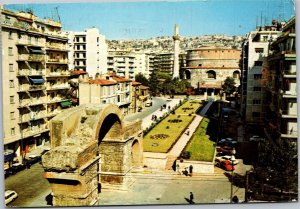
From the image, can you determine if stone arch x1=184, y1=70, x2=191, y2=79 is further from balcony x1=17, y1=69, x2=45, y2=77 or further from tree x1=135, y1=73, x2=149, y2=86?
balcony x1=17, y1=69, x2=45, y2=77

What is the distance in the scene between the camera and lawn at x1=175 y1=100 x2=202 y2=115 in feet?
52.3

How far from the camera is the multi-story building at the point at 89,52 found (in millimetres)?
14000

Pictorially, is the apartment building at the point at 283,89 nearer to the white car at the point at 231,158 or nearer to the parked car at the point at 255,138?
the parked car at the point at 255,138

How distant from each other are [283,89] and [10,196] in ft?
30.6

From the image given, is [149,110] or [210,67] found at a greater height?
[210,67]

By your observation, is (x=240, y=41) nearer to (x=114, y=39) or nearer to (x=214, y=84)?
(x=214, y=84)

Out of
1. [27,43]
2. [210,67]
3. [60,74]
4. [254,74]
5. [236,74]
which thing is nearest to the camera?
[254,74]

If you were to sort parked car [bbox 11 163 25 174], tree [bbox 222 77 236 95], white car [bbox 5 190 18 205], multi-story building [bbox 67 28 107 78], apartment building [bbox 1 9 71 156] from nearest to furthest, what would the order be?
1. white car [bbox 5 190 18 205]
2. parked car [bbox 11 163 25 174]
3. apartment building [bbox 1 9 71 156]
4. multi-story building [bbox 67 28 107 78]
5. tree [bbox 222 77 236 95]

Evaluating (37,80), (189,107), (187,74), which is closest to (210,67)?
(187,74)

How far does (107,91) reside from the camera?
15164 mm

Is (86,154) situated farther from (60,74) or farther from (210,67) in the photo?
(210,67)

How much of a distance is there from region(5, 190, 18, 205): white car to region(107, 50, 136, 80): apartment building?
19.1 ft

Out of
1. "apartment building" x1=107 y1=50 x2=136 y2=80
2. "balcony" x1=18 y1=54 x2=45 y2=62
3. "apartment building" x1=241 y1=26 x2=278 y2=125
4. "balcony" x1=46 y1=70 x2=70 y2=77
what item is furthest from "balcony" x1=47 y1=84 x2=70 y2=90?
"apartment building" x1=241 y1=26 x2=278 y2=125

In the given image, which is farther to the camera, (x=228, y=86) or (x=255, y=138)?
(x=228, y=86)
